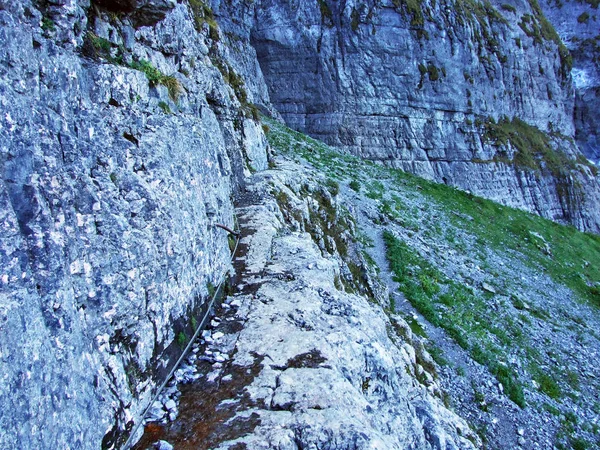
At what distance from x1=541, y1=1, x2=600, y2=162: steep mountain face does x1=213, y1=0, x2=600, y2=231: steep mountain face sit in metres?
11.3

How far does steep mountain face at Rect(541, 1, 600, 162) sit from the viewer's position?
59.2 metres

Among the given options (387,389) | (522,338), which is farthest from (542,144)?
(387,389)

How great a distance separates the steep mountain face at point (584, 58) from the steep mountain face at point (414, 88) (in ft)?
37.2

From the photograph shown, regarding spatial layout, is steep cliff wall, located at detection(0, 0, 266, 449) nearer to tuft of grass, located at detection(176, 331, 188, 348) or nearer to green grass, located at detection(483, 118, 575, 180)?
tuft of grass, located at detection(176, 331, 188, 348)

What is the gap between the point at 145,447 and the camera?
4.99 meters

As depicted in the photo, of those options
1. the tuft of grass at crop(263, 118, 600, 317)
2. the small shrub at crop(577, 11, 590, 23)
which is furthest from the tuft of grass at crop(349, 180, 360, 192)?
the small shrub at crop(577, 11, 590, 23)

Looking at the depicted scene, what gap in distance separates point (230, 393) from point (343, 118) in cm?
3898

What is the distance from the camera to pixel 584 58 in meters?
60.8

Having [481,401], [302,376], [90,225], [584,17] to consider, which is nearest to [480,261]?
[481,401]

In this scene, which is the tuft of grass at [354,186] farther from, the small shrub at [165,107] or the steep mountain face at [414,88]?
the small shrub at [165,107]

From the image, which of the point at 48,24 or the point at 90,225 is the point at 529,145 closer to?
the point at 48,24

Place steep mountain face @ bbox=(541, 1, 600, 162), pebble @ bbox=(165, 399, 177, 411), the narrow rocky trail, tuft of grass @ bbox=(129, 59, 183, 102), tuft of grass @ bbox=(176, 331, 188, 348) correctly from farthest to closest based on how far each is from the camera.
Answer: steep mountain face @ bbox=(541, 1, 600, 162) < the narrow rocky trail < tuft of grass @ bbox=(129, 59, 183, 102) < tuft of grass @ bbox=(176, 331, 188, 348) < pebble @ bbox=(165, 399, 177, 411)

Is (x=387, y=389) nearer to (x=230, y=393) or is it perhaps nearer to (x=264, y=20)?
(x=230, y=393)

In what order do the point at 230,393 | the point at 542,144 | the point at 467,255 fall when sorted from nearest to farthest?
the point at 230,393, the point at 467,255, the point at 542,144
